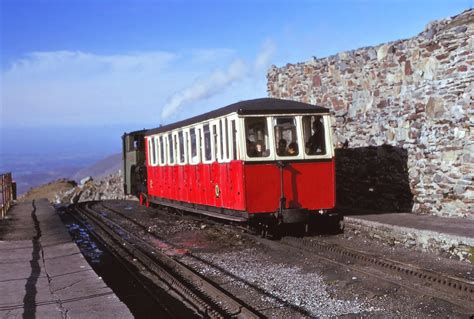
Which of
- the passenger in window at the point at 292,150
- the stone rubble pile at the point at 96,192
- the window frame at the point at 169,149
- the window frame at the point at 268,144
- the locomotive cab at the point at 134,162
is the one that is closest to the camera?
the window frame at the point at 268,144

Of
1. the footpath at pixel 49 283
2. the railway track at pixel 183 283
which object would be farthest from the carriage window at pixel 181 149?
the footpath at pixel 49 283

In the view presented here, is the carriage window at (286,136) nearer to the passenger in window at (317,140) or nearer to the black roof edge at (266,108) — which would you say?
the black roof edge at (266,108)

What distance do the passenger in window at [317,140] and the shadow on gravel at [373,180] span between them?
A: 7.32 ft

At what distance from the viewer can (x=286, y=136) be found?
11.9m

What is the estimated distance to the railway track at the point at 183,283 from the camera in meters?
6.78

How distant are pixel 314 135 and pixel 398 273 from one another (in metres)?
4.45

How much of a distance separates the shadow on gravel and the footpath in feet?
21.6

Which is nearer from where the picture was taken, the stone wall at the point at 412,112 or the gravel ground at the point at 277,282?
the gravel ground at the point at 277,282

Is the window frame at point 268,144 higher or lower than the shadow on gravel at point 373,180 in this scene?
higher

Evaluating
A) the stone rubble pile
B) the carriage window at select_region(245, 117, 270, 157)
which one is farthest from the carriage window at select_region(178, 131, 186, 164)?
the stone rubble pile

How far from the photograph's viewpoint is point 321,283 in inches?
314

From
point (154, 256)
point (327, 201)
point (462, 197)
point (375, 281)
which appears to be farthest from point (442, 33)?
point (154, 256)

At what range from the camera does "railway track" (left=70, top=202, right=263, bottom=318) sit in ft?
22.2

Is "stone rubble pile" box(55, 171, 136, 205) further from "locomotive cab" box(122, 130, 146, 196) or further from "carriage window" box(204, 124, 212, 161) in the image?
Result: "carriage window" box(204, 124, 212, 161)
